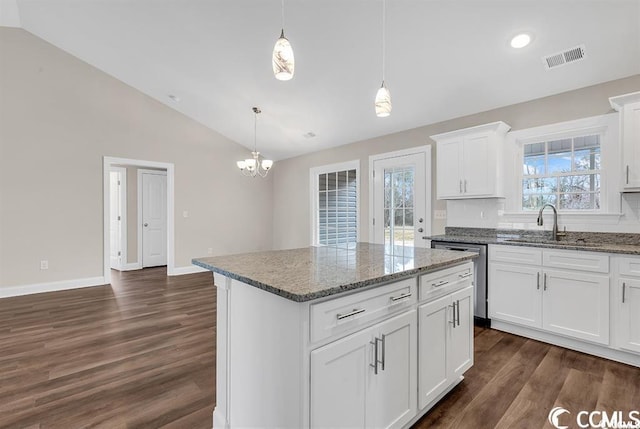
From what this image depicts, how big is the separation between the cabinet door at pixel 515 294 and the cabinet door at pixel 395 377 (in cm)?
185

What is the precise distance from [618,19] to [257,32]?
3.18 metres

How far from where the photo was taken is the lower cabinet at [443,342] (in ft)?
5.66

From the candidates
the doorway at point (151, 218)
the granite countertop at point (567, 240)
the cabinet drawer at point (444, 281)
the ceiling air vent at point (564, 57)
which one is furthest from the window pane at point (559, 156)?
the doorway at point (151, 218)

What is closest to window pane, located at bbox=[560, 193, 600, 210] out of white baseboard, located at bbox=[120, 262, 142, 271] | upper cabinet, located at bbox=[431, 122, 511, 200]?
upper cabinet, located at bbox=[431, 122, 511, 200]

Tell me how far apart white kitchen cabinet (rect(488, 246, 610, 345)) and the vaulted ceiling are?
1.79 meters

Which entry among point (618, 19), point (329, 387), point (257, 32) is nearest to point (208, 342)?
point (329, 387)

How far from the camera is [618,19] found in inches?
93.8

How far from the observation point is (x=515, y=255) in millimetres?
2932

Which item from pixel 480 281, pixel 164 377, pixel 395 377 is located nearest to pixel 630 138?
pixel 480 281

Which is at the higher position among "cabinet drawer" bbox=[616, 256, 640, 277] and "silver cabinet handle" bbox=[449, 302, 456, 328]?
"cabinet drawer" bbox=[616, 256, 640, 277]

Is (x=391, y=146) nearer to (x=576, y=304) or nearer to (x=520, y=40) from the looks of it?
(x=520, y=40)

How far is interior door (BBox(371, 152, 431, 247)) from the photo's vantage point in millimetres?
4316

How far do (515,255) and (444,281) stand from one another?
1.52m

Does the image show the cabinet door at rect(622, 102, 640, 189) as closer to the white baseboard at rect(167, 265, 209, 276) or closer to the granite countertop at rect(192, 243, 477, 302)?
the granite countertop at rect(192, 243, 477, 302)
